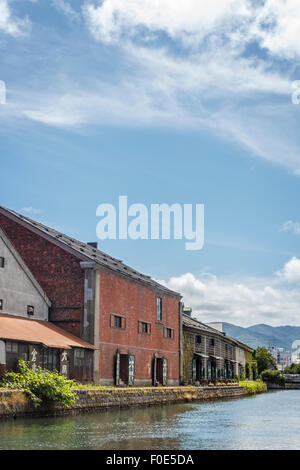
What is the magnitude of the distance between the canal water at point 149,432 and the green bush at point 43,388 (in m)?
0.97

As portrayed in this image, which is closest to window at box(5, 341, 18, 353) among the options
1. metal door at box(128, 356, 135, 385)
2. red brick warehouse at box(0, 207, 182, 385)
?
red brick warehouse at box(0, 207, 182, 385)

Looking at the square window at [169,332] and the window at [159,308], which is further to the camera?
the square window at [169,332]

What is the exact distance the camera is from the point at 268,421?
91.2 feet

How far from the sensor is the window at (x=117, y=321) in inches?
1618

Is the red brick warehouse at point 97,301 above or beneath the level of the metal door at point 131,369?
above

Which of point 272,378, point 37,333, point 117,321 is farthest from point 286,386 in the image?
point 37,333

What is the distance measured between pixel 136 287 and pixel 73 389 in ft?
54.6

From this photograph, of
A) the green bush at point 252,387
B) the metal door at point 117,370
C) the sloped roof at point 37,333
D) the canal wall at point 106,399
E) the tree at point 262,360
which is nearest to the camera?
the canal wall at point 106,399

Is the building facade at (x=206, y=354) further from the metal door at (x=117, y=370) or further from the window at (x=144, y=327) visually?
the metal door at (x=117, y=370)

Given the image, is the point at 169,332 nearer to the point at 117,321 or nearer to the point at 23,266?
the point at 117,321

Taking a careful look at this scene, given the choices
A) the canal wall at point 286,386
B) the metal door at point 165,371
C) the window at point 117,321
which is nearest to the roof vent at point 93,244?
the metal door at point 165,371

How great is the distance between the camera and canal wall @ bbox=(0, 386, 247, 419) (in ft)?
80.4
